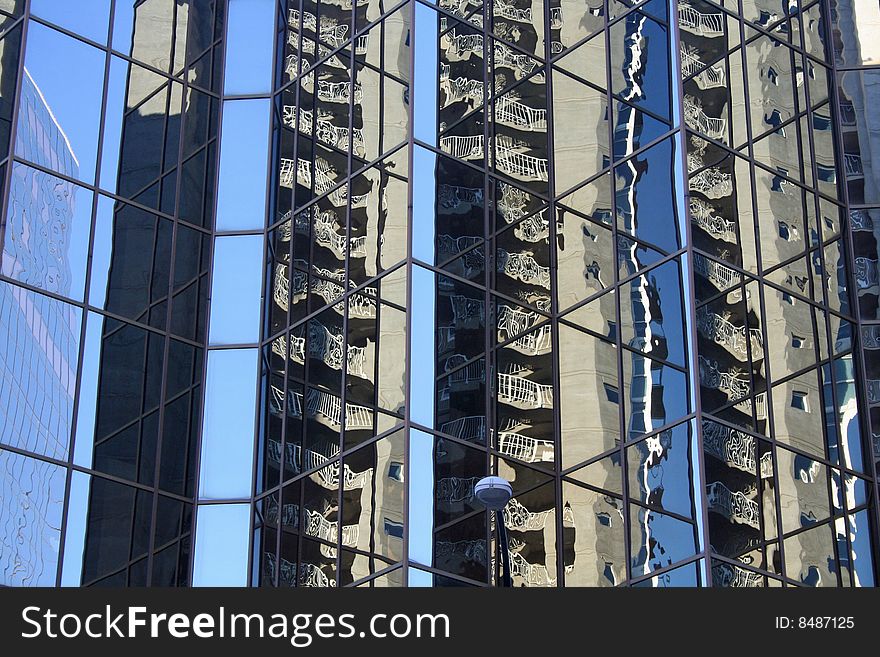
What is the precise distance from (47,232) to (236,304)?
430cm

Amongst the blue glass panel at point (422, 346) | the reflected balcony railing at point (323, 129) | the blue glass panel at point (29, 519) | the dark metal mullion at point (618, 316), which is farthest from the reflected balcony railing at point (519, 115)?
the blue glass panel at point (29, 519)

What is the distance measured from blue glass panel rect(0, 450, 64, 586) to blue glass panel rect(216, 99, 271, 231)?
7166mm

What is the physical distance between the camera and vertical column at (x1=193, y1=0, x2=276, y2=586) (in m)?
31.4

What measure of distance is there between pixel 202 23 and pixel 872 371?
15.9m

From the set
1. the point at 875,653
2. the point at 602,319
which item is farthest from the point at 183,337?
the point at 875,653

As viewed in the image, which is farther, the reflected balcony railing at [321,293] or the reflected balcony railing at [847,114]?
the reflected balcony railing at [847,114]

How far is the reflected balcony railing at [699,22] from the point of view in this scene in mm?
30312

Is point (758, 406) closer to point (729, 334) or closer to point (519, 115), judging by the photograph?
point (729, 334)

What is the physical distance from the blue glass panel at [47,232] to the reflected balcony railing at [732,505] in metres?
12.7

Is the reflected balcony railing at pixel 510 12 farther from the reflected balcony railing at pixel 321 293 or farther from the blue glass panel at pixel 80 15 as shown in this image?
→ the blue glass panel at pixel 80 15

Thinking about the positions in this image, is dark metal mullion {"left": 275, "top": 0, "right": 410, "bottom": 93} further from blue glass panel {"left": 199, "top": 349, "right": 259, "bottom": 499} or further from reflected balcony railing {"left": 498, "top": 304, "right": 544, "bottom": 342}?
reflected balcony railing {"left": 498, "top": 304, "right": 544, "bottom": 342}

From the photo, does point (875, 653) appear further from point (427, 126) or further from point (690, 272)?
point (427, 126)

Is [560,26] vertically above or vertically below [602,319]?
above

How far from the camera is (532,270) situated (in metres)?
30.0
